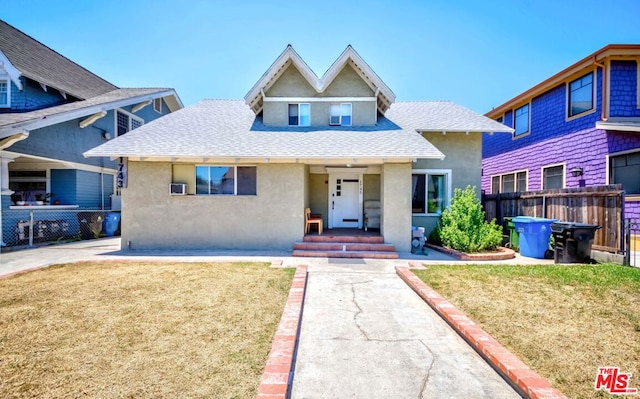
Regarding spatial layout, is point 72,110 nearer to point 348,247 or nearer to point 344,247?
point 344,247

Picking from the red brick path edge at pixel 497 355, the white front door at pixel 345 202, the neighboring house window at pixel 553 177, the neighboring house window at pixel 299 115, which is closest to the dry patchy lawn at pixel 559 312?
the red brick path edge at pixel 497 355

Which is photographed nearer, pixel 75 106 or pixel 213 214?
pixel 213 214

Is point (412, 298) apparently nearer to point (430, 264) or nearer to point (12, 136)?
point (430, 264)

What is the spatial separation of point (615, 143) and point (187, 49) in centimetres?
1807

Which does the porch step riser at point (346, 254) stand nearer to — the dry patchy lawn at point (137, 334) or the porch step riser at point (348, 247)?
the porch step riser at point (348, 247)

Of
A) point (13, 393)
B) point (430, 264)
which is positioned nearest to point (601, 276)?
point (430, 264)

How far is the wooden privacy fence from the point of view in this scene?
7520 mm

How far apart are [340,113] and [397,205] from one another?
4.78 m

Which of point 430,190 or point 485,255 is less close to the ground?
point 430,190

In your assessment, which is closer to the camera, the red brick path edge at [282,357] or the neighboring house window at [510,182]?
the red brick path edge at [282,357]

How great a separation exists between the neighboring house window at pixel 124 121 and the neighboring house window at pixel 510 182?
21608 mm

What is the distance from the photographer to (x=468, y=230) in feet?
30.4

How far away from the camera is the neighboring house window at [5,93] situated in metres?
12.4

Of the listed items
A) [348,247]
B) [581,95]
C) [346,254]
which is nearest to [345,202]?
[348,247]
